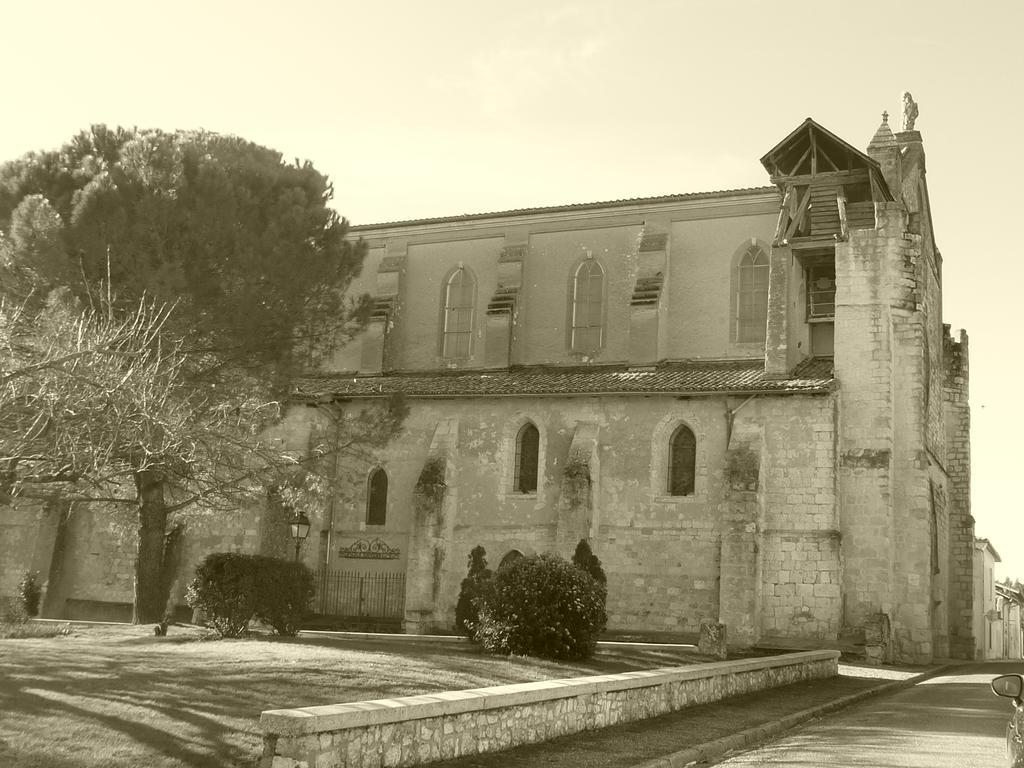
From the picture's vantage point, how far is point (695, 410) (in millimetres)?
30078

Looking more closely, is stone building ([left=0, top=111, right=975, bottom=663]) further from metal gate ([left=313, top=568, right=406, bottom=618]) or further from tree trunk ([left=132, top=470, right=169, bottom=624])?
tree trunk ([left=132, top=470, right=169, bottom=624])

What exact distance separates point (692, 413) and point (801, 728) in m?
→ 15.9

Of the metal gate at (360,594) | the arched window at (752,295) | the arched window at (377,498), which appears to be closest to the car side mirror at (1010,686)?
the metal gate at (360,594)

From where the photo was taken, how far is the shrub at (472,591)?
1917 cm

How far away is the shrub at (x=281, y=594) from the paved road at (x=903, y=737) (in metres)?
9.18

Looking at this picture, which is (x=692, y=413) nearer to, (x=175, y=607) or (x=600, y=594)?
(x=600, y=594)

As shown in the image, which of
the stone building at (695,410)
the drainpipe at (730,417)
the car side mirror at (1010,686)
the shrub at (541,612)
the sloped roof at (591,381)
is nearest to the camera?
the car side mirror at (1010,686)

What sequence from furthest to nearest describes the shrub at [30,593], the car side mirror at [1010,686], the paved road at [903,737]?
the shrub at [30,593]
the paved road at [903,737]
the car side mirror at [1010,686]

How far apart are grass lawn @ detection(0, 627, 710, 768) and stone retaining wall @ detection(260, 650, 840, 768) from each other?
875 mm

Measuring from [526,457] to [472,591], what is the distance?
399 inches

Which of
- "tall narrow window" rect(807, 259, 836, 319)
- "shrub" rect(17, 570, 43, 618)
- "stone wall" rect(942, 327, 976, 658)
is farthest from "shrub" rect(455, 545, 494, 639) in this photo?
"stone wall" rect(942, 327, 976, 658)

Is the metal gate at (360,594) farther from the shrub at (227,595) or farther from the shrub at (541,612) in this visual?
the shrub at (541,612)

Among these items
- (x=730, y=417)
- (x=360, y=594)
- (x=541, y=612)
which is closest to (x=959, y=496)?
(x=730, y=417)

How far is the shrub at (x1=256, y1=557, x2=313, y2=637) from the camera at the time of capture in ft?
62.9
